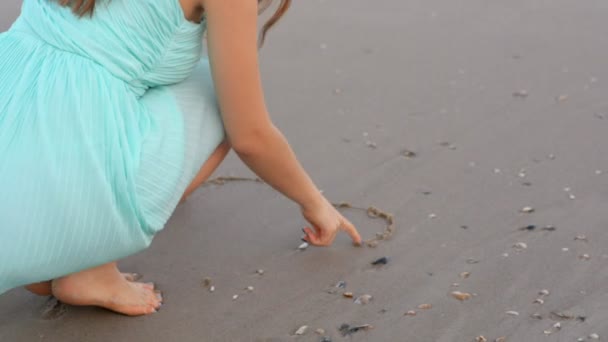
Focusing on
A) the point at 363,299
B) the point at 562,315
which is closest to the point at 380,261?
the point at 363,299

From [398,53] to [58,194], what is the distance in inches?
96.0

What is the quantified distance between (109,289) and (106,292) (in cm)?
1

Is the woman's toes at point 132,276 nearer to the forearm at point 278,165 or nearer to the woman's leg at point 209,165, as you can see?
the woman's leg at point 209,165

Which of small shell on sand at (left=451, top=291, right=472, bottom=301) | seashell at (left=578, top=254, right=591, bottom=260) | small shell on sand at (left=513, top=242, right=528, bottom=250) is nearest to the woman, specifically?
small shell on sand at (left=451, top=291, right=472, bottom=301)

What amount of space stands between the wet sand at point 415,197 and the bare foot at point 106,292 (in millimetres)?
38

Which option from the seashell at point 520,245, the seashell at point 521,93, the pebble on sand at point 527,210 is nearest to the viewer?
the seashell at point 520,245

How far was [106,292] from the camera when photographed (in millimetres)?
2320

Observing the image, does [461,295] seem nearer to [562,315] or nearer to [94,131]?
[562,315]

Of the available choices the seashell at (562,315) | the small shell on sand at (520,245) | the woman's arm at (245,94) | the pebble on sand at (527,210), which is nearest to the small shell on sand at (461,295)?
the seashell at (562,315)

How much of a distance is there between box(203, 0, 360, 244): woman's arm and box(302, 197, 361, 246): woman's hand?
99mm

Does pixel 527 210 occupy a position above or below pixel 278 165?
below

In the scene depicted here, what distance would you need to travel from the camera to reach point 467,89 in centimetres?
388

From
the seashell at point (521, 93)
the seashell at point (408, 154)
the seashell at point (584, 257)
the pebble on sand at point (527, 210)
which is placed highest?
the seashell at point (584, 257)

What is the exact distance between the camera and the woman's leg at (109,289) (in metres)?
2.28
